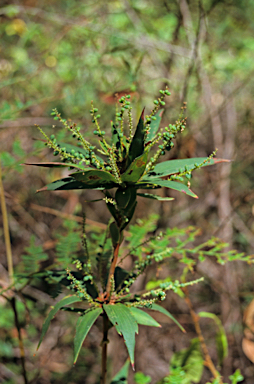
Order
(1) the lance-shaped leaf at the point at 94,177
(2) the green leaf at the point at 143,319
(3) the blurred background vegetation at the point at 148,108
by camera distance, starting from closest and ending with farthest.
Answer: (1) the lance-shaped leaf at the point at 94,177
(2) the green leaf at the point at 143,319
(3) the blurred background vegetation at the point at 148,108

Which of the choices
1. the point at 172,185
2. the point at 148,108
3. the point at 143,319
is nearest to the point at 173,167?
the point at 172,185

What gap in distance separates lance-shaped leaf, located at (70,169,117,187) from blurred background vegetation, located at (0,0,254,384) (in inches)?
40.3

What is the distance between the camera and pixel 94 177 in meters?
0.48

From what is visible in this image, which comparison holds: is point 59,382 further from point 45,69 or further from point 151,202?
point 45,69

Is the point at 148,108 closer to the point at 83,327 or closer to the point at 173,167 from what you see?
the point at 173,167

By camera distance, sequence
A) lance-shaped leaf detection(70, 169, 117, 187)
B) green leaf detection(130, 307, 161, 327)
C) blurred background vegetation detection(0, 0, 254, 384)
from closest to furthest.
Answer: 1. lance-shaped leaf detection(70, 169, 117, 187)
2. green leaf detection(130, 307, 161, 327)
3. blurred background vegetation detection(0, 0, 254, 384)

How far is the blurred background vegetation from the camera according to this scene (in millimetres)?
1687

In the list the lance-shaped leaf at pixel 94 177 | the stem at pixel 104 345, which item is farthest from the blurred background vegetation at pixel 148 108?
the lance-shaped leaf at pixel 94 177

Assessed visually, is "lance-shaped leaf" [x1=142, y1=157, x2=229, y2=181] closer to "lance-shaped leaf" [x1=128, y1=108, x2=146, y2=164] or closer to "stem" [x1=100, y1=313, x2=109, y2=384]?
"lance-shaped leaf" [x1=128, y1=108, x2=146, y2=164]

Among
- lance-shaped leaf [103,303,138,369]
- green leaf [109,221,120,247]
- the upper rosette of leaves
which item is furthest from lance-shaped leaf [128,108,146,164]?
lance-shaped leaf [103,303,138,369]

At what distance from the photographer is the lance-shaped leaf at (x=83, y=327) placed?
1.55 feet

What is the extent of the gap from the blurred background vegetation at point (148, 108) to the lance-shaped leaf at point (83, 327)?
3.48ft

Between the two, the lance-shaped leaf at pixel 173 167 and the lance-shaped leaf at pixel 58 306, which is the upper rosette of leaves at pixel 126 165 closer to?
the lance-shaped leaf at pixel 173 167

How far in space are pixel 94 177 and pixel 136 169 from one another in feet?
0.22
